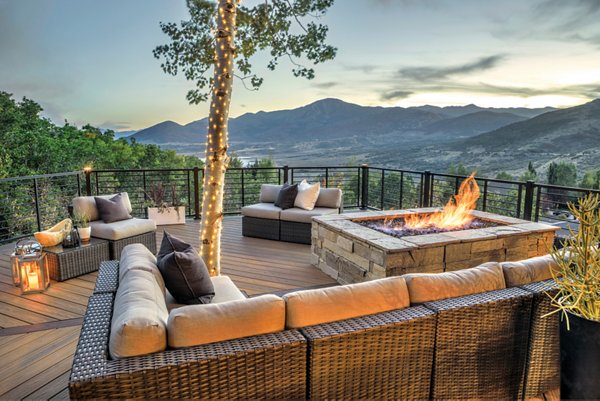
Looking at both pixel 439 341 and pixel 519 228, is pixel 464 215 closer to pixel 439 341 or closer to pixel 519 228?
pixel 519 228

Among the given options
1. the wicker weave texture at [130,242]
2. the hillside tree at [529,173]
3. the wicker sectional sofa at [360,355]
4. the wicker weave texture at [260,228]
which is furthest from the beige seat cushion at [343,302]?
the hillside tree at [529,173]

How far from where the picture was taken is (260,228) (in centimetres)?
583

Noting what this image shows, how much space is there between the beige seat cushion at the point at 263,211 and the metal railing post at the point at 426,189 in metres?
2.62

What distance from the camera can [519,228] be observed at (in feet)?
13.7

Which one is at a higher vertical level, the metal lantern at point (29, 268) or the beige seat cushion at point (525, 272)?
the beige seat cushion at point (525, 272)

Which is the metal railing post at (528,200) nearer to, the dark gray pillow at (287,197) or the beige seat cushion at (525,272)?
the dark gray pillow at (287,197)

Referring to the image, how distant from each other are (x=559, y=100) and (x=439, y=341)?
11046 millimetres

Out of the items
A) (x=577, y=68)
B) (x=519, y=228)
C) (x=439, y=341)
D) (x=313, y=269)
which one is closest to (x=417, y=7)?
(x=577, y=68)

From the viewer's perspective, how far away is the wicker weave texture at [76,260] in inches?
155

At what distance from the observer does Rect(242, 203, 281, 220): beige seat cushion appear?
18.6ft

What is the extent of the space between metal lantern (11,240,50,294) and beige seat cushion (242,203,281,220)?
2.74 m

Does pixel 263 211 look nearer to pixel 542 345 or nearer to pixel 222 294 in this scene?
pixel 222 294

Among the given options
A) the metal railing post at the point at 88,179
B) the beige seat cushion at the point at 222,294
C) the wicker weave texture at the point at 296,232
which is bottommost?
the wicker weave texture at the point at 296,232

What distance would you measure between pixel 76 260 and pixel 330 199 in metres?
3.41
